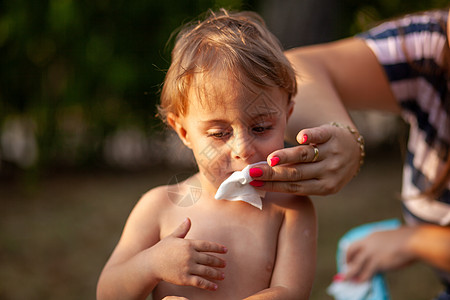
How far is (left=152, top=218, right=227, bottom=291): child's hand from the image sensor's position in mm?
1085

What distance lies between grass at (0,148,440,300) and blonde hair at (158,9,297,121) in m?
2.47

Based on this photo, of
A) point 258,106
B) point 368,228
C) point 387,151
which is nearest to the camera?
point 258,106

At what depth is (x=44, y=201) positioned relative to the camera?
4.48 metres

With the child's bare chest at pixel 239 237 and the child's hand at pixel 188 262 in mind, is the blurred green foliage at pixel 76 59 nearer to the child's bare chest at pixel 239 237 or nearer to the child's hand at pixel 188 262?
the child's bare chest at pixel 239 237

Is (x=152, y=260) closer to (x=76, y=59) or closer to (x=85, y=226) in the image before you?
(x=85, y=226)

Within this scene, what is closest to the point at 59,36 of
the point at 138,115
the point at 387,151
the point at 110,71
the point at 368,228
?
the point at 110,71

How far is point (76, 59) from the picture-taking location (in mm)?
4406

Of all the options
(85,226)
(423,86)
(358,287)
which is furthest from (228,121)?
(85,226)

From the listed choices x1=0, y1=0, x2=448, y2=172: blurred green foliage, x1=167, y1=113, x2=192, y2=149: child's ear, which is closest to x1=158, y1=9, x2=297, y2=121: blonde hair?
x1=167, y1=113, x2=192, y2=149: child's ear

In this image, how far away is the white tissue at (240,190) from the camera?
1107 millimetres

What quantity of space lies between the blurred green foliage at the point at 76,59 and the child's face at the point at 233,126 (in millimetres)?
3125

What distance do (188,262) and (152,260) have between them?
0.10 m

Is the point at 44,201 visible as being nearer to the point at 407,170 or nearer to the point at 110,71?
the point at 110,71

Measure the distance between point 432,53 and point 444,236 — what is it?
2.33ft
